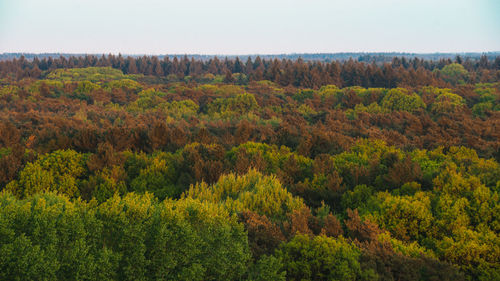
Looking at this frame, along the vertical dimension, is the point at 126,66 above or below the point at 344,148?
above

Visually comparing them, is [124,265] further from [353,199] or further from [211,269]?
[353,199]

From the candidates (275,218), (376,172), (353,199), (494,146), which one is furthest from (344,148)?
(275,218)

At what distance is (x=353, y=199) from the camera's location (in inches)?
359

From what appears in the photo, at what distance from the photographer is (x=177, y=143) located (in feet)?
47.8

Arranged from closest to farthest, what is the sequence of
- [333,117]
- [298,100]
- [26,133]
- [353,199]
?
[353,199], [26,133], [333,117], [298,100]

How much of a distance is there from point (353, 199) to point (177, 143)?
8.09 metres

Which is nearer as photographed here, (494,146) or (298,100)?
(494,146)

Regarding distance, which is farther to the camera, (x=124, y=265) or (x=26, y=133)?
(x=26, y=133)

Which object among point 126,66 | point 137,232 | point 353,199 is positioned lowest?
point 353,199

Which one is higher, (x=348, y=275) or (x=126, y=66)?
(x=126, y=66)

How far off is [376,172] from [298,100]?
2839 cm

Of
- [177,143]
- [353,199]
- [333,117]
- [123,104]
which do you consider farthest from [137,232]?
[123,104]

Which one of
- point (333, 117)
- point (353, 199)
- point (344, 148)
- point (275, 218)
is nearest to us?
point (275, 218)

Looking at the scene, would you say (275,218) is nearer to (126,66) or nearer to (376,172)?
(376,172)
